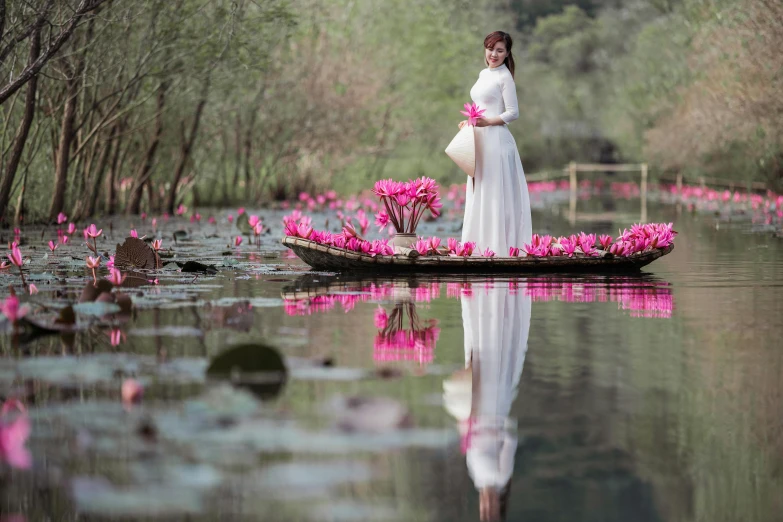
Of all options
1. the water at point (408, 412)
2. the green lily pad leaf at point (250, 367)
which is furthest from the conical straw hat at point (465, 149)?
the green lily pad leaf at point (250, 367)

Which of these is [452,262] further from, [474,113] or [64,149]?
[64,149]

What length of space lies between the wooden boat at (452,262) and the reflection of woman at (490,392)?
2780 millimetres

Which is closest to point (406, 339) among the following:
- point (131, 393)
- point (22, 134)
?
point (131, 393)

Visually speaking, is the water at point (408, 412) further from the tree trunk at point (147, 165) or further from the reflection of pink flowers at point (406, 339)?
the tree trunk at point (147, 165)

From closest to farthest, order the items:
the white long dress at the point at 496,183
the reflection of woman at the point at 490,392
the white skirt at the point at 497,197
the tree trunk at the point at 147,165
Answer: the reflection of woman at the point at 490,392 < the white long dress at the point at 496,183 < the white skirt at the point at 497,197 < the tree trunk at the point at 147,165

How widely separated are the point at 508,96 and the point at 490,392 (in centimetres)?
711

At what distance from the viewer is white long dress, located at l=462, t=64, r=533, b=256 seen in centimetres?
1314

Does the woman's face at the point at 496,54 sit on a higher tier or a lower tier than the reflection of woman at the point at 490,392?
higher

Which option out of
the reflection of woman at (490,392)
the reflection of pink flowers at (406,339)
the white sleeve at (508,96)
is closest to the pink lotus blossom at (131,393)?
the reflection of woman at (490,392)

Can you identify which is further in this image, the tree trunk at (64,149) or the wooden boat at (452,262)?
the tree trunk at (64,149)

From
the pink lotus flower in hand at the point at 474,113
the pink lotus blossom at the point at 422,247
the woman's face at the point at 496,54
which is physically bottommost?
the pink lotus blossom at the point at 422,247

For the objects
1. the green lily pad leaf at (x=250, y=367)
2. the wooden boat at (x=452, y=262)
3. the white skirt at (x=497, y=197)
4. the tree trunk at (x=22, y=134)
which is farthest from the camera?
the tree trunk at (x=22, y=134)

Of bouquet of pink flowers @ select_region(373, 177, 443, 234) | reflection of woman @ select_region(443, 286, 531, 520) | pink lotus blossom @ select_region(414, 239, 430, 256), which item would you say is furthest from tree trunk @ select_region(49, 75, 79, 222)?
reflection of woman @ select_region(443, 286, 531, 520)

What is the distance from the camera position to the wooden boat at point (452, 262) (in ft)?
43.4
